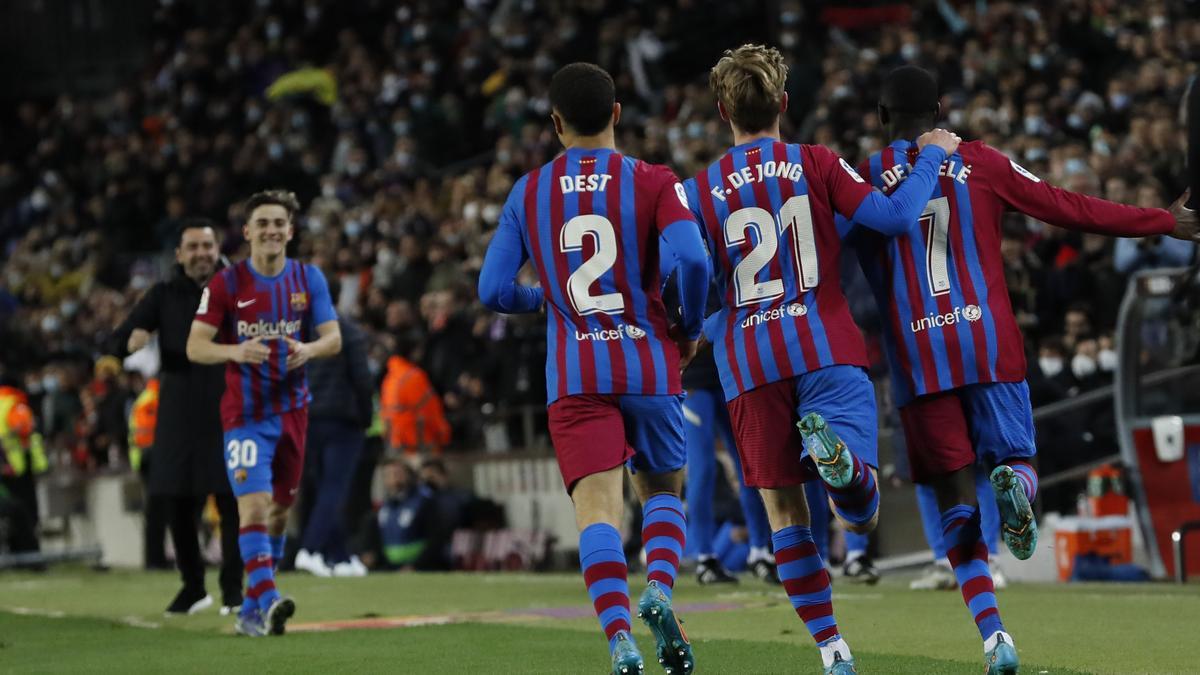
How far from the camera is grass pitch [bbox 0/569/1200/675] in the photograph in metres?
7.45

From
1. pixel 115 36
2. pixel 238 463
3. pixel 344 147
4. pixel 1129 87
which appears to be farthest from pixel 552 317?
pixel 115 36

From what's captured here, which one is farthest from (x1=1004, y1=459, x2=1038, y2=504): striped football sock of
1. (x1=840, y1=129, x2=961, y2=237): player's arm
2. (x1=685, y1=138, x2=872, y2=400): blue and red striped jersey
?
(x1=840, y1=129, x2=961, y2=237): player's arm

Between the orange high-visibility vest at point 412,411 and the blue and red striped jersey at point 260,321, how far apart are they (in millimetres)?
7162

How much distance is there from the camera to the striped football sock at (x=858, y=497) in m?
5.94

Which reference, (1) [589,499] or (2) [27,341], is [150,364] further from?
(1) [589,499]

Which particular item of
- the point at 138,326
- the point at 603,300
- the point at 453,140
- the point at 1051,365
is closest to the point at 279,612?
the point at 138,326

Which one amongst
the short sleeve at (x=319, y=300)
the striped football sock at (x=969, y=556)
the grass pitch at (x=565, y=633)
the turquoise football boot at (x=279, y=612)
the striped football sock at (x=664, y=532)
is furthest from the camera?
the short sleeve at (x=319, y=300)

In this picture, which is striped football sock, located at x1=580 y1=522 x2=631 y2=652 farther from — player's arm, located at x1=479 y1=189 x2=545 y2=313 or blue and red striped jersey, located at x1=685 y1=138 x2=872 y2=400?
player's arm, located at x1=479 y1=189 x2=545 y2=313

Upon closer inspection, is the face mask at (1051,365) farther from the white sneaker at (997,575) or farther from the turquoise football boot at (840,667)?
the turquoise football boot at (840,667)

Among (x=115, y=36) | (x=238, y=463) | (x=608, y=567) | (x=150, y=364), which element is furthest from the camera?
(x=115, y=36)

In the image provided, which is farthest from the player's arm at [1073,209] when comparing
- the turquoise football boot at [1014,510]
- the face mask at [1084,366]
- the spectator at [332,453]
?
the spectator at [332,453]

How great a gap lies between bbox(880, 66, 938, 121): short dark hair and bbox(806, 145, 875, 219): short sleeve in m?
0.54

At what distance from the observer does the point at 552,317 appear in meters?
6.36

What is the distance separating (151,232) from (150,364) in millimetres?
6606
